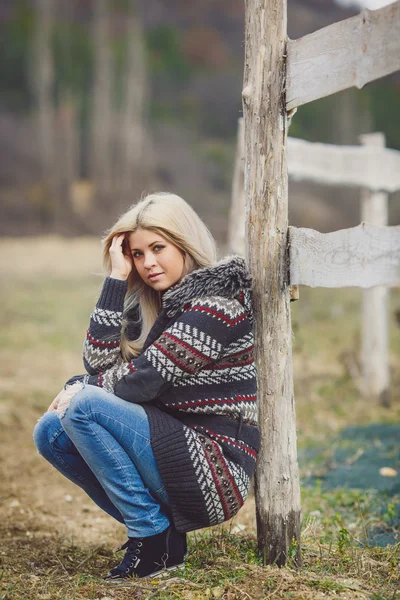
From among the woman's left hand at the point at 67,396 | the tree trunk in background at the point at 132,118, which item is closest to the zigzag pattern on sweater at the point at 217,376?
the woman's left hand at the point at 67,396

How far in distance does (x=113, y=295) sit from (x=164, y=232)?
1.19ft

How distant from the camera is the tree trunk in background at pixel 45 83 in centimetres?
2228

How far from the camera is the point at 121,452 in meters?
2.67

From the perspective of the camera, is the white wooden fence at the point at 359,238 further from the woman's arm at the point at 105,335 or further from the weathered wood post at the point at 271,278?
the woman's arm at the point at 105,335

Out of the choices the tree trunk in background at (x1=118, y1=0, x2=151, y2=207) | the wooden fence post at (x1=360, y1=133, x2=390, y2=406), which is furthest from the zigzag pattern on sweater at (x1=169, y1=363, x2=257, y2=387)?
the tree trunk in background at (x1=118, y1=0, x2=151, y2=207)

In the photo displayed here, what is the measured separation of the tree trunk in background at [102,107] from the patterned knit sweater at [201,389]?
21.1m

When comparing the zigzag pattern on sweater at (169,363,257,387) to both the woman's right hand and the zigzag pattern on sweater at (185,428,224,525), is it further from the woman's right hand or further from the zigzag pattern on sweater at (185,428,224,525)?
the woman's right hand

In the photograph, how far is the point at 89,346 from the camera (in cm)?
290

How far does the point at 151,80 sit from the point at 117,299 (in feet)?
83.4

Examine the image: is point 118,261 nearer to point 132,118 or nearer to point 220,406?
point 220,406

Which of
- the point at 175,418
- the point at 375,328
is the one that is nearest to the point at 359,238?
the point at 175,418

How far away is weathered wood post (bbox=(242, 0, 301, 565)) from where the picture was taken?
268 centimetres

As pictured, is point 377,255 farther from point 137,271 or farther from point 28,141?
point 28,141

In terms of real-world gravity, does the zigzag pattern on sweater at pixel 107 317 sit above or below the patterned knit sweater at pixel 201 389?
above
